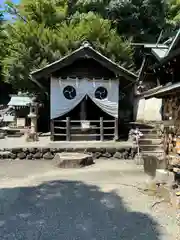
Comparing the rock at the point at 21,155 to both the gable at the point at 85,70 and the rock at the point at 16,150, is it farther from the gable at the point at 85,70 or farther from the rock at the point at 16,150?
the gable at the point at 85,70

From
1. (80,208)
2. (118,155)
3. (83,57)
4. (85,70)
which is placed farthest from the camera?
(85,70)

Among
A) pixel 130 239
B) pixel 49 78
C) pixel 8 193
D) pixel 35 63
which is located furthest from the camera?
pixel 35 63

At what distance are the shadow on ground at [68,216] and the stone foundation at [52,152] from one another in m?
4.19

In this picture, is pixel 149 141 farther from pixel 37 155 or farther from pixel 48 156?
pixel 37 155

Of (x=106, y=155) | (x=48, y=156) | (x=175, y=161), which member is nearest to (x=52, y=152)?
(x=48, y=156)

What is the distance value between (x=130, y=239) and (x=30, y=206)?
2.15 meters

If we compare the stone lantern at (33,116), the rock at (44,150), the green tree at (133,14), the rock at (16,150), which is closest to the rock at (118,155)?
the rock at (44,150)

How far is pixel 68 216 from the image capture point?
15.4ft

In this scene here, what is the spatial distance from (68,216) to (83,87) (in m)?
8.49

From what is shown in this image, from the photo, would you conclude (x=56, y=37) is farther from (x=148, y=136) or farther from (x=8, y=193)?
(x=8, y=193)

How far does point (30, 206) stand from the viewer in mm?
5180

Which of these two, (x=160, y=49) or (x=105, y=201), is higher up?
(x=160, y=49)

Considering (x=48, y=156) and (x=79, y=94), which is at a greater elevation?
(x=79, y=94)

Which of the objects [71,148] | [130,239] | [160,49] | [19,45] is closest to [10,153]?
[71,148]
